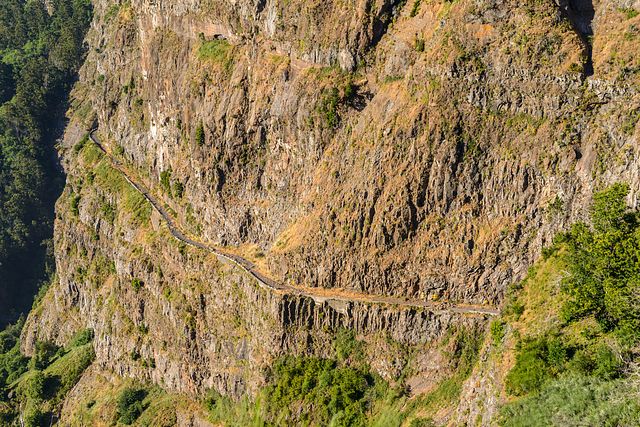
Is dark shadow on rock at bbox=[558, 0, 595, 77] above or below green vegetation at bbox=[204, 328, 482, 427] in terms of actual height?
above

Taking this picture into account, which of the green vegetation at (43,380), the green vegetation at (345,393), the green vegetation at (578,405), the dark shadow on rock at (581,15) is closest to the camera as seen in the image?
the green vegetation at (578,405)

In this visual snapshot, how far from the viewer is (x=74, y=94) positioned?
495 ft

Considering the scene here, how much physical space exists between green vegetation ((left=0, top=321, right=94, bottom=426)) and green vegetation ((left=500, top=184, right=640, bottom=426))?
238 feet

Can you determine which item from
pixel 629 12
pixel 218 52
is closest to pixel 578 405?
pixel 629 12

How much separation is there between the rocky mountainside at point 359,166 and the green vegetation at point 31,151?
5823cm

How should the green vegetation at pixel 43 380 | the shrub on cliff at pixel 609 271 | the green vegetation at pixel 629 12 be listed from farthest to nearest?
the green vegetation at pixel 43 380, the green vegetation at pixel 629 12, the shrub on cliff at pixel 609 271

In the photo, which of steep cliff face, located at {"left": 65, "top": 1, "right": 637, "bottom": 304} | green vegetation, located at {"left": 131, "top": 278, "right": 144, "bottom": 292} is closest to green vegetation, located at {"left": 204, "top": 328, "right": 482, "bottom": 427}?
steep cliff face, located at {"left": 65, "top": 1, "right": 637, "bottom": 304}

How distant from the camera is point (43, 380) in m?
95.4

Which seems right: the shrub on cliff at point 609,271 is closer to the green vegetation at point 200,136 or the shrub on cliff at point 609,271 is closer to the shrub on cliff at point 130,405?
the green vegetation at point 200,136

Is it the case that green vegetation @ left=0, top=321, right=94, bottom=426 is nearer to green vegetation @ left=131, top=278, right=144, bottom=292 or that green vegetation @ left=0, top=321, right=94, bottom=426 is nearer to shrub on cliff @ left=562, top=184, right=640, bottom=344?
green vegetation @ left=131, top=278, right=144, bottom=292

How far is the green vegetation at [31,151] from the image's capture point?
454ft

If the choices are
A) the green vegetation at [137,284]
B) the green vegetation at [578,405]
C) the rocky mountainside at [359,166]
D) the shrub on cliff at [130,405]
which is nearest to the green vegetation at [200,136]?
the rocky mountainside at [359,166]

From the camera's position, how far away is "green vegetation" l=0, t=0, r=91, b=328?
454 feet

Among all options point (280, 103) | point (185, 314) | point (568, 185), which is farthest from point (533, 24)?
point (185, 314)
